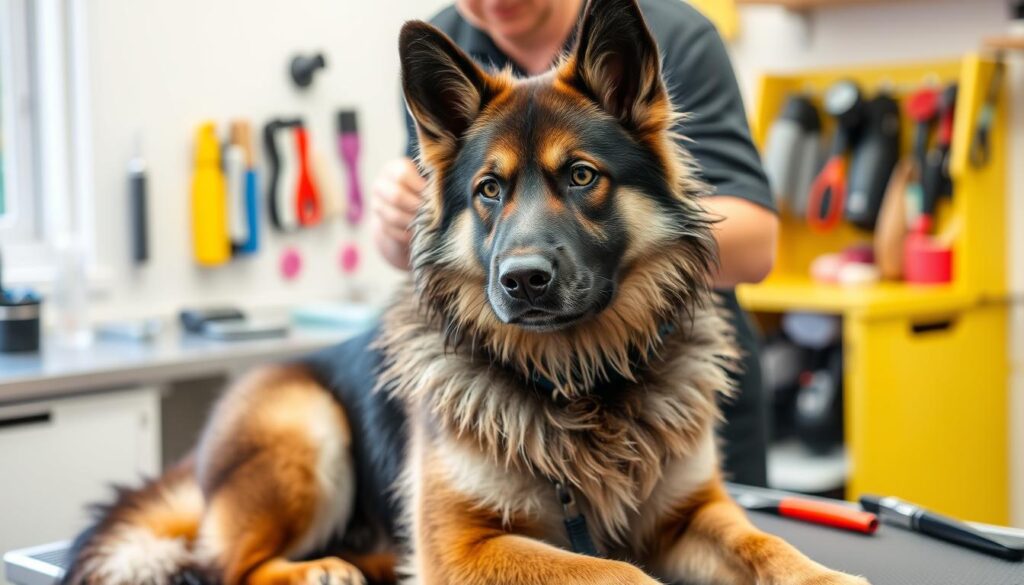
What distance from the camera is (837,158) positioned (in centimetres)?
344

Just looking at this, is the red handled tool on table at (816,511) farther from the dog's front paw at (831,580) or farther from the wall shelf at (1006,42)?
the wall shelf at (1006,42)

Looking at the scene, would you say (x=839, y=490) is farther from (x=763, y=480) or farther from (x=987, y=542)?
(x=987, y=542)

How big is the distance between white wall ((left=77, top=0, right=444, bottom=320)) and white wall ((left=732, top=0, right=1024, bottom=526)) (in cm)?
116

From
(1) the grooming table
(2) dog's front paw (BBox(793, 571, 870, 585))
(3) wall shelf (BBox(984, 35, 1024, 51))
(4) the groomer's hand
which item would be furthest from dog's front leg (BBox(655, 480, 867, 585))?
(3) wall shelf (BBox(984, 35, 1024, 51))

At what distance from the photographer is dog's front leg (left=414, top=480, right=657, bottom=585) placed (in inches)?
42.8

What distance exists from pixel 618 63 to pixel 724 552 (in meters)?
0.55

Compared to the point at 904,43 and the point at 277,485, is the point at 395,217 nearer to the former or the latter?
the point at 277,485

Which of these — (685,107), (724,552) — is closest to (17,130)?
(685,107)

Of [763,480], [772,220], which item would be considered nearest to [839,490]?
[763,480]

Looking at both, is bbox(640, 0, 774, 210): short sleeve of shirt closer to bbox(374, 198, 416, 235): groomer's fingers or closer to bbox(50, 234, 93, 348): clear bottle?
bbox(374, 198, 416, 235): groomer's fingers

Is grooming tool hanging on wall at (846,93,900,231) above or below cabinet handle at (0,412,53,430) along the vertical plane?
above

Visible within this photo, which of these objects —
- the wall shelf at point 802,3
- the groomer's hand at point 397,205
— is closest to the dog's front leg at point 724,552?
the groomer's hand at point 397,205

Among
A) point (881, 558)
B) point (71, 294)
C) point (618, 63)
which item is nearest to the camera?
point (618, 63)

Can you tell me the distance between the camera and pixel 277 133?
135 inches
